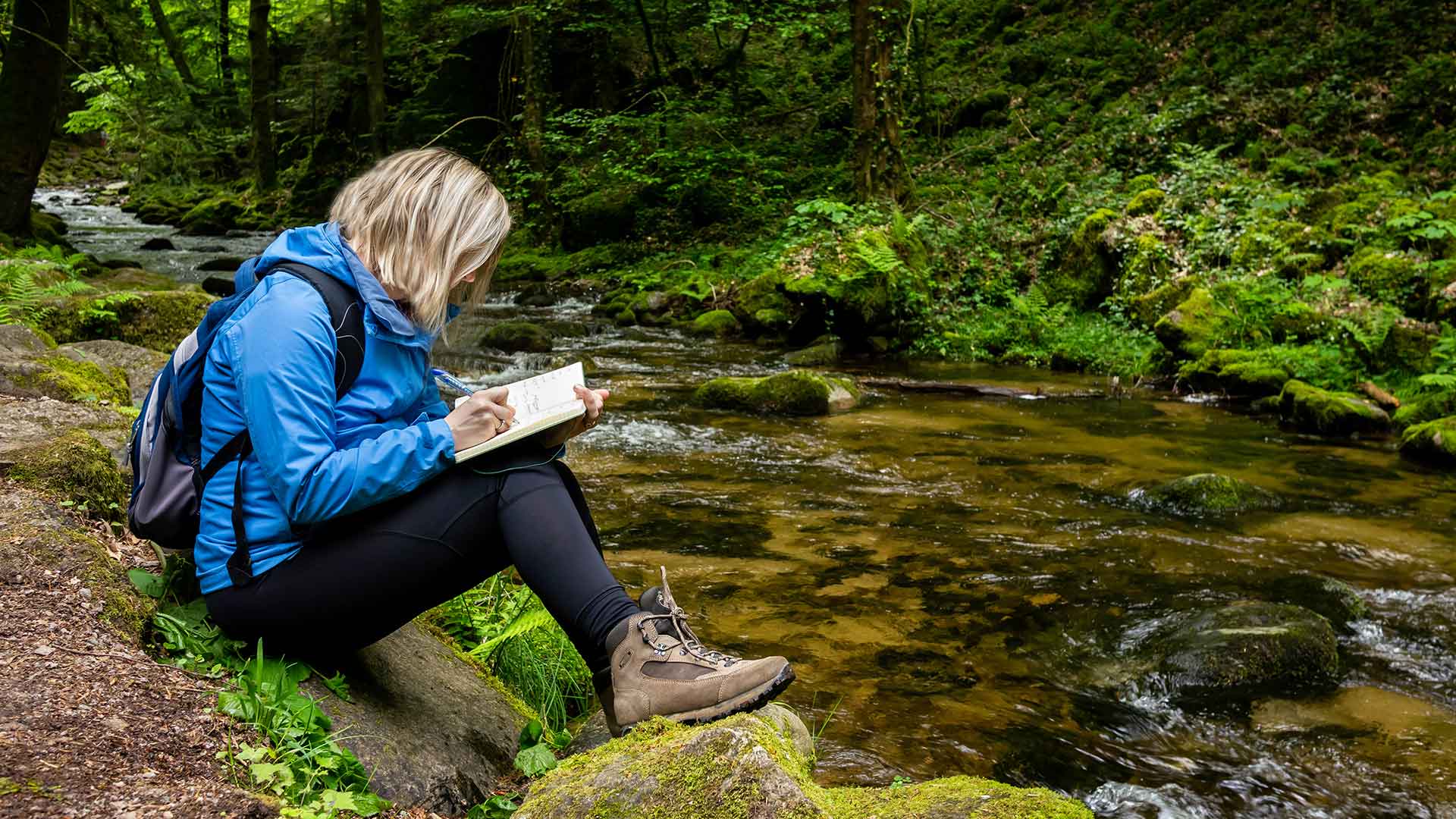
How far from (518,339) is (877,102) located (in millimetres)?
6384

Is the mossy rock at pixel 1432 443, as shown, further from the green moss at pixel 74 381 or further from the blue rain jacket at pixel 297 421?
the green moss at pixel 74 381

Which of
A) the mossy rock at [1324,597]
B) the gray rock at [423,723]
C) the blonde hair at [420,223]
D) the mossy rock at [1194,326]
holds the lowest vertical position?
the mossy rock at [1324,597]

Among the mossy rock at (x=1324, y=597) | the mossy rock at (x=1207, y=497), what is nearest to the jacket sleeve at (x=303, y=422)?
the mossy rock at (x=1324, y=597)

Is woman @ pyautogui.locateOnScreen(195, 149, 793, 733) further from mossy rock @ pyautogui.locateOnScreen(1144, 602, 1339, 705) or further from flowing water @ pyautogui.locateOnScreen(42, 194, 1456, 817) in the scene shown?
mossy rock @ pyautogui.locateOnScreen(1144, 602, 1339, 705)

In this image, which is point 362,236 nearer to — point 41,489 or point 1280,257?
point 41,489

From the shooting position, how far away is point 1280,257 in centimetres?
1120

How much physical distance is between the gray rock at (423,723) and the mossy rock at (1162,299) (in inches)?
407

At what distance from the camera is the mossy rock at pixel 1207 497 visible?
6387mm

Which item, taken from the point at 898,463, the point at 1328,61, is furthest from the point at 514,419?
the point at 1328,61

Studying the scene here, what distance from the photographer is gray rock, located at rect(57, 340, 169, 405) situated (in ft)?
18.8

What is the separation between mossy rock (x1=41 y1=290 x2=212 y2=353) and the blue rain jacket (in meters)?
5.03

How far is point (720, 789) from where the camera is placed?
1.97 m

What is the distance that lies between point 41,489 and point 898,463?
565cm

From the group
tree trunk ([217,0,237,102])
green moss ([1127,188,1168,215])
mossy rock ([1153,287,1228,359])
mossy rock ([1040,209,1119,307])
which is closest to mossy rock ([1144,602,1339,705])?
mossy rock ([1153,287,1228,359])
